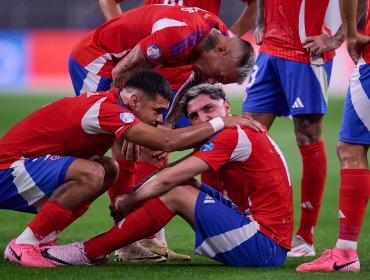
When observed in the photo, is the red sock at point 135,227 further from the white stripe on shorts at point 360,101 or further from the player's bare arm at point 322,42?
the player's bare arm at point 322,42

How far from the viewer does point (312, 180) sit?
22.2ft

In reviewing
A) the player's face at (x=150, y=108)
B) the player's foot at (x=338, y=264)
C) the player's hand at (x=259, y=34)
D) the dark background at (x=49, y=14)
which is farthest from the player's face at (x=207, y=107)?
the dark background at (x=49, y=14)

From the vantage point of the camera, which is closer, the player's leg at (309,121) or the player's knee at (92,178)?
the player's knee at (92,178)

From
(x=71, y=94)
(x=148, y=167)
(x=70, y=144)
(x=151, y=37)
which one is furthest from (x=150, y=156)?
(x=71, y=94)

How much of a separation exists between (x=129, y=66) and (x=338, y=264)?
1.79m

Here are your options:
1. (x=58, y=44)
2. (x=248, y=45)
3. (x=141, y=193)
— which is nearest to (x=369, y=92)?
(x=248, y=45)

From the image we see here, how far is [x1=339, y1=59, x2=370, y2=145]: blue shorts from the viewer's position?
5.36m

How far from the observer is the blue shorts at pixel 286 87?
6828mm

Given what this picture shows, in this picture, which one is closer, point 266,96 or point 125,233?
point 125,233

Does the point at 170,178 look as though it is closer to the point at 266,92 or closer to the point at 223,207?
the point at 223,207

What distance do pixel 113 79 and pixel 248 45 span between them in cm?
90

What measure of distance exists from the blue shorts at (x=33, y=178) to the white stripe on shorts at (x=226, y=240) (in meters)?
0.95

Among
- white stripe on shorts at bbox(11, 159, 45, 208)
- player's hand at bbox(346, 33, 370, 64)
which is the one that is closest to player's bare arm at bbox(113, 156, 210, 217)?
white stripe on shorts at bbox(11, 159, 45, 208)

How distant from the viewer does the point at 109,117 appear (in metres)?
5.35
